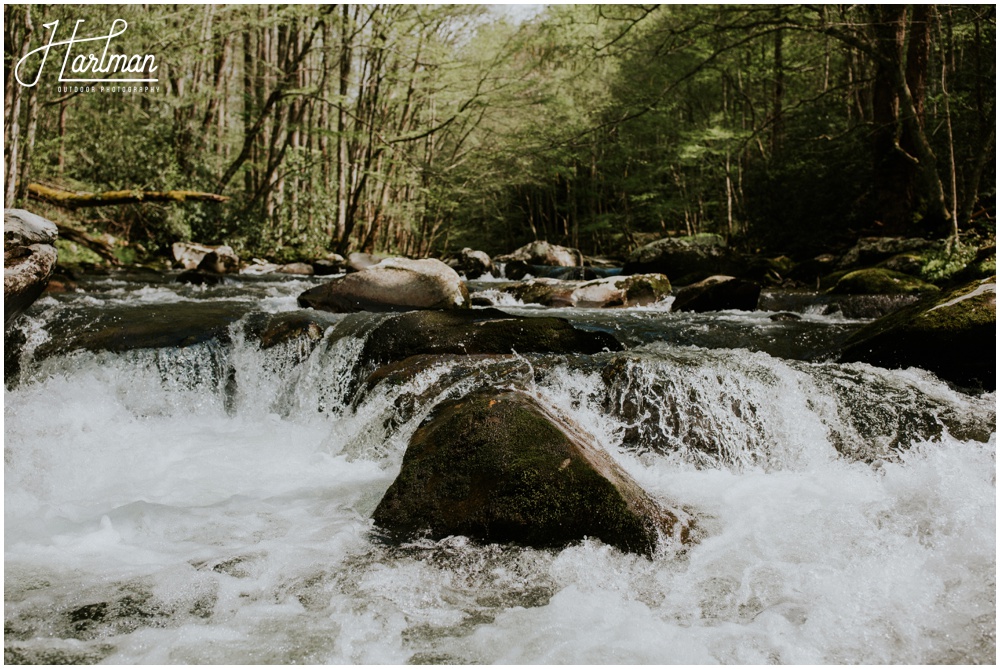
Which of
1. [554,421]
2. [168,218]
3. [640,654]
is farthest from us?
[168,218]

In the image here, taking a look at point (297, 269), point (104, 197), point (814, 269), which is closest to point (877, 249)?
point (814, 269)

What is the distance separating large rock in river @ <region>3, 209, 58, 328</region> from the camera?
556 centimetres

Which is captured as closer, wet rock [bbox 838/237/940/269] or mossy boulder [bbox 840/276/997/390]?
mossy boulder [bbox 840/276/997/390]

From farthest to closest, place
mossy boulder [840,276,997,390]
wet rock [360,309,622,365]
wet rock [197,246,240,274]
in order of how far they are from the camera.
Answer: wet rock [197,246,240,274] → wet rock [360,309,622,365] → mossy boulder [840,276,997,390]

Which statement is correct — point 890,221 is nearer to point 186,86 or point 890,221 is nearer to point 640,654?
point 640,654

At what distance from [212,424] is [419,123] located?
57.9 feet

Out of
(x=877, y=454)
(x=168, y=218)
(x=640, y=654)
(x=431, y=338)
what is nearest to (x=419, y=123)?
(x=168, y=218)

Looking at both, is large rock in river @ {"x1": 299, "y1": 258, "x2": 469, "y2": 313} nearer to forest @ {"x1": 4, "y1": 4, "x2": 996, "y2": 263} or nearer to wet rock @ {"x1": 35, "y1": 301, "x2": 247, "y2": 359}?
wet rock @ {"x1": 35, "y1": 301, "x2": 247, "y2": 359}

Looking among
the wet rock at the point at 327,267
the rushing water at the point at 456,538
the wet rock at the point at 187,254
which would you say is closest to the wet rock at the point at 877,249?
the rushing water at the point at 456,538

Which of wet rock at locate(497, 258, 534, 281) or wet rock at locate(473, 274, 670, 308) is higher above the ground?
wet rock at locate(497, 258, 534, 281)

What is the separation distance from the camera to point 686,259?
1330 centimetres

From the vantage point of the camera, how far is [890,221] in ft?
37.9

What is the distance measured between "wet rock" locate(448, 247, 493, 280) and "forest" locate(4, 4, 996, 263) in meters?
2.58

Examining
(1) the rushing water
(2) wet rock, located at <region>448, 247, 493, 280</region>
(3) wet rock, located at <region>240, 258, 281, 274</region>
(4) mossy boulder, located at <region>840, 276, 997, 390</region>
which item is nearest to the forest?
(3) wet rock, located at <region>240, 258, 281, 274</region>
